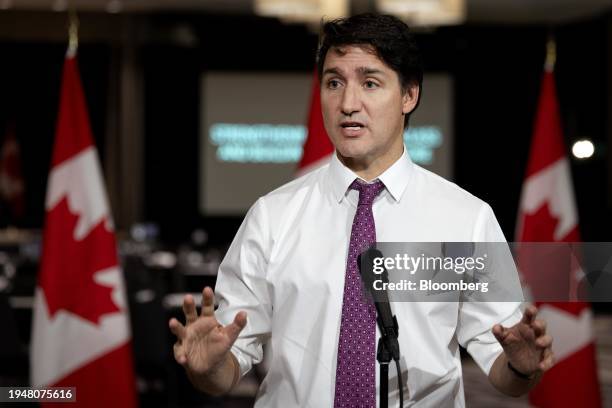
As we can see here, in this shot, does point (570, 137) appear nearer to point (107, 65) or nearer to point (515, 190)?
point (515, 190)

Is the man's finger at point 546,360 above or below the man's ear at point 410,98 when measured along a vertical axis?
below

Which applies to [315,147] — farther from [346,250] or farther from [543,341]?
[543,341]

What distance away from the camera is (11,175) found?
38.8 ft

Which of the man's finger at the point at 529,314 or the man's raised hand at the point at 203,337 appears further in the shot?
the man's raised hand at the point at 203,337

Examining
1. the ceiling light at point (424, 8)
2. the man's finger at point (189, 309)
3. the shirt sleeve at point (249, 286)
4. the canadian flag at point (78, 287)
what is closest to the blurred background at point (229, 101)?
the ceiling light at point (424, 8)

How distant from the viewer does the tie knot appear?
5.41ft

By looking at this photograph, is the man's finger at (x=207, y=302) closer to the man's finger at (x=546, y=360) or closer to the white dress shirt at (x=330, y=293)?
the white dress shirt at (x=330, y=293)

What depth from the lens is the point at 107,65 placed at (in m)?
12.0

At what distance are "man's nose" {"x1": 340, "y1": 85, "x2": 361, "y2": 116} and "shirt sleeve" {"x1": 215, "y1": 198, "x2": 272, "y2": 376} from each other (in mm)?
262

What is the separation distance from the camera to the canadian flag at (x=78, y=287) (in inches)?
153

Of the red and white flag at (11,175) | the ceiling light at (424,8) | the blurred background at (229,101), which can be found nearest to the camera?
the ceiling light at (424,8)

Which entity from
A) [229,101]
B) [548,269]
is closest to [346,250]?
[548,269]

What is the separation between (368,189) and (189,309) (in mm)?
421

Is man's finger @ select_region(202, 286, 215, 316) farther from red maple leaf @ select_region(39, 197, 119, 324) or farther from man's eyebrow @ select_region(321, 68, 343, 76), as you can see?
red maple leaf @ select_region(39, 197, 119, 324)
